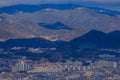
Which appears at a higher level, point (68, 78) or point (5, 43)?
point (68, 78)

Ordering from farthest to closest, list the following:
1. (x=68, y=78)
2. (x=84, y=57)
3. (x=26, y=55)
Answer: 1. (x=26, y=55)
2. (x=84, y=57)
3. (x=68, y=78)

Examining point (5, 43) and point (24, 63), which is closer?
point (24, 63)

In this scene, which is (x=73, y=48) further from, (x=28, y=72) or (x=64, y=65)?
(x=28, y=72)

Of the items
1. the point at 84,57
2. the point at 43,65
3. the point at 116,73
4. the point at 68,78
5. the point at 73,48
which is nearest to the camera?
the point at 68,78

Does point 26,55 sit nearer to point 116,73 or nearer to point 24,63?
point 24,63

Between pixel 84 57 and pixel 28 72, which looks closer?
pixel 28 72

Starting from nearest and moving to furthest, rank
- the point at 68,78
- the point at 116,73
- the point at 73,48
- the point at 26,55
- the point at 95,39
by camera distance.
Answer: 1. the point at 68,78
2. the point at 116,73
3. the point at 26,55
4. the point at 73,48
5. the point at 95,39

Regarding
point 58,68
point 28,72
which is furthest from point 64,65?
point 28,72

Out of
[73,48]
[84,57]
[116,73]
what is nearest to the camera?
[116,73]

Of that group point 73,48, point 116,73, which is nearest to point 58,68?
point 116,73
